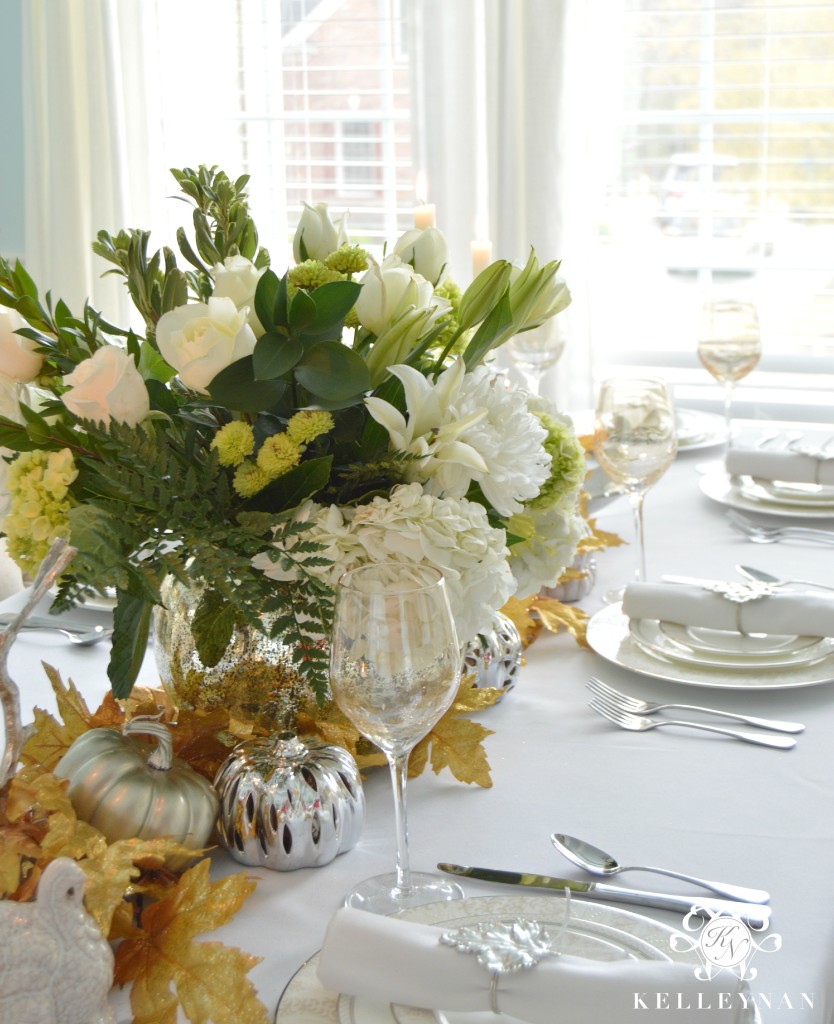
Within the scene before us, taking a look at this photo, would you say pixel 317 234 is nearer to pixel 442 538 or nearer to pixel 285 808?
pixel 442 538

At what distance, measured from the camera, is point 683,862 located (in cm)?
81

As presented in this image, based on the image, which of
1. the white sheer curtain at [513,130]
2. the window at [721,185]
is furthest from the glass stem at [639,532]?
the window at [721,185]

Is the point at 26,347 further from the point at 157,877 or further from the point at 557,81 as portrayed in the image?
the point at 557,81

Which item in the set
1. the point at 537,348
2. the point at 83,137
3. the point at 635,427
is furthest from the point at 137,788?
the point at 83,137

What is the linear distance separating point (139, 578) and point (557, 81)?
259 centimetres

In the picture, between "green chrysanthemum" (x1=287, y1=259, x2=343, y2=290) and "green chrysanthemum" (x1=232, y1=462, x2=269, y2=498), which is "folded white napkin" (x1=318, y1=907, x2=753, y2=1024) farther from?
"green chrysanthemum" (x1=287, y1=259, x2=343, y2=290)

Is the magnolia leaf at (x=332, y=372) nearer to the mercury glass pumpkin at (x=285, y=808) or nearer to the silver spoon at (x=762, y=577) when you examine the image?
the mercury glass pumpkin at (x=285, y=808)

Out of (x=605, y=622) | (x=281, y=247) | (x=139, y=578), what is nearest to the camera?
(x=139, y=578)

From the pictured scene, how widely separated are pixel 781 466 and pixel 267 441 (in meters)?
1.03

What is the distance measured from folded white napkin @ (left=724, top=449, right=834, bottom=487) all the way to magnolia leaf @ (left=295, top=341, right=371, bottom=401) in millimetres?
969

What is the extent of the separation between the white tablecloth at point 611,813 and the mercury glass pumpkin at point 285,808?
0.02 metres

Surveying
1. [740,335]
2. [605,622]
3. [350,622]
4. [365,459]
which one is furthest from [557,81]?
[350,622]

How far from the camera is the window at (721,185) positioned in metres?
3.06

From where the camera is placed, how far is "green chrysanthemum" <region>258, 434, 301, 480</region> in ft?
2.59
